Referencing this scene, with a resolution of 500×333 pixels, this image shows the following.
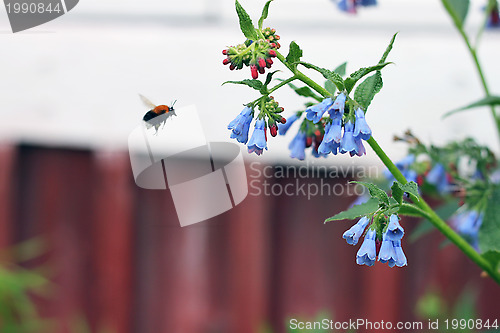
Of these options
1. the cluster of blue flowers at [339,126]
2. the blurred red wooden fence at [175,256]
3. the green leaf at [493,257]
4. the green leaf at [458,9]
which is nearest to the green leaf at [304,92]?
the cluster of blue flowers at [339,126]

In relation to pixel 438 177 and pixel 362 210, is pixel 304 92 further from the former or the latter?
pixel 438 177

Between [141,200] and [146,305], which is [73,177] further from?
[146,305]

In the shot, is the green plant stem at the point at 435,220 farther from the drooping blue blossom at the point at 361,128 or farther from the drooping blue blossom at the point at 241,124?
the drooping blue blossom at the point at 241,124

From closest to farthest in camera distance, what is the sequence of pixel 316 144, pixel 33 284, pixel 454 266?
1. pixel 316 144
2. pixel 33 284
3. pixel 454 266

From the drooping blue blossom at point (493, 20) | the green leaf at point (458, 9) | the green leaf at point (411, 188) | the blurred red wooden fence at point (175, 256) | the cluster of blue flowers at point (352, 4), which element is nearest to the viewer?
the green leaf at point (411, 188)

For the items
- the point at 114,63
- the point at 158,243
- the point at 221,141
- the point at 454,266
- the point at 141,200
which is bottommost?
the point at 454,266

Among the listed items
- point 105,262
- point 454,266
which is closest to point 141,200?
point 105,262

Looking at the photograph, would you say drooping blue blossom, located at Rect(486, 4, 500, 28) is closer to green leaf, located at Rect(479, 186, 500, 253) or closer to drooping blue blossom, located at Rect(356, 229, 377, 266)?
green leaf, located at Rect(479, 186, 500, 253)

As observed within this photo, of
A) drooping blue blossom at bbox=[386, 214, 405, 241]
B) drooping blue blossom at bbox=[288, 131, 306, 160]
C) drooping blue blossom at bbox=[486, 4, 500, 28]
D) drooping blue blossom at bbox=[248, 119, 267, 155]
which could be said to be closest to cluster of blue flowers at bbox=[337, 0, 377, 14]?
drooping blue blossom at bbox=[486, 4, 500, 28]
